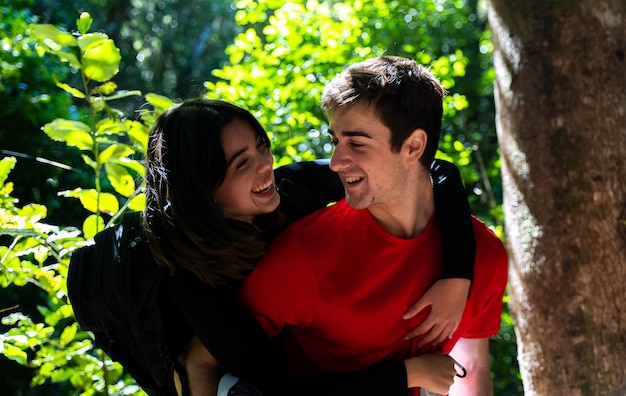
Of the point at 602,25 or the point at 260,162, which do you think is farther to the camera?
the point at 602,25

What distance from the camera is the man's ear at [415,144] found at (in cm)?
155

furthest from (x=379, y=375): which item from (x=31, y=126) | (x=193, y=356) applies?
(x=31, y=126)

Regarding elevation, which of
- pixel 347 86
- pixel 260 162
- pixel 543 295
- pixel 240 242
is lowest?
pixel 543 295

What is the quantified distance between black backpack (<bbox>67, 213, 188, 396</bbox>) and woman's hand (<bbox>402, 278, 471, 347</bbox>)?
50 cm

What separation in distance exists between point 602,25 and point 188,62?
325 inches


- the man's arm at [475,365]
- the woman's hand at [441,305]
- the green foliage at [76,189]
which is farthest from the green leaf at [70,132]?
the man's arm at [475,365]

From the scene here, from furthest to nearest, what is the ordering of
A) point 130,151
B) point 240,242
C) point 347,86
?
point 130,151, point 347,86, point 240,242

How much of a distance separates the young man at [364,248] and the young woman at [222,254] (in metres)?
0.06

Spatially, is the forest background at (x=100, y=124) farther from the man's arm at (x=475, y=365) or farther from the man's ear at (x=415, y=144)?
the man's arm at (x=475, y=365)

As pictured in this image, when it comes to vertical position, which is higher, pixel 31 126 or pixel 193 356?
pixel 193 356

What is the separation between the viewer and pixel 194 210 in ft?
4.45

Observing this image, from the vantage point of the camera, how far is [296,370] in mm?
1538

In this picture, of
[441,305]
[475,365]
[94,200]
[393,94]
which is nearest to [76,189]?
[94,200]

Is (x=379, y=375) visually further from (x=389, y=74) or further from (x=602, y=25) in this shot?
(x=602, y=25)
